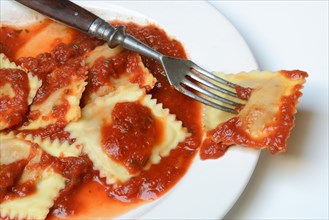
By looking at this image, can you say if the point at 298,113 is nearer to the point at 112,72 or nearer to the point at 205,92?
the point at 205,92

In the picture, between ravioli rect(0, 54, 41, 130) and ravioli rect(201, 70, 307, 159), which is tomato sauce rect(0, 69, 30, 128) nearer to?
ravioli rect(0, 54, 41, 130)

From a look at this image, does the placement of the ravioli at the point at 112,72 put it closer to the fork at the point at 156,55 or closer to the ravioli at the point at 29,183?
the fork at the point at 156,55

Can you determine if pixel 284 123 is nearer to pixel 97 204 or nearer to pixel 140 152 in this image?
pixel 140 152

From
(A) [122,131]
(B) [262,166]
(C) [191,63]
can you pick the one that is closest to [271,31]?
(C) [191,63]

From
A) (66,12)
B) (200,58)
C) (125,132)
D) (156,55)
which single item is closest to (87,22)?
(66,12)

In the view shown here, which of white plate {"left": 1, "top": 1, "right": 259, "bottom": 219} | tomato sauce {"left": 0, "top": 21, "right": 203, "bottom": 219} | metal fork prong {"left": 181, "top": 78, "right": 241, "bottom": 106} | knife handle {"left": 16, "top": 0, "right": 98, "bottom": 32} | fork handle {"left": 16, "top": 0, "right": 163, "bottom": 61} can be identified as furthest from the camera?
knife handle {"left": 16, "top": 0, "right": 98, "bottom": 32}

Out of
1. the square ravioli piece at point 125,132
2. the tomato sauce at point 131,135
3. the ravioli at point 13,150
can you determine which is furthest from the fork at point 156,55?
the ravioli at point 13,150

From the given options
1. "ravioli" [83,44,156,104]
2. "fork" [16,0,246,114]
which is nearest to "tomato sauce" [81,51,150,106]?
"ravioli" [83,44,156,104]

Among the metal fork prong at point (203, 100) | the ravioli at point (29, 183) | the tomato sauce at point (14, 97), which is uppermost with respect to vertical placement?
the metal fork prong at point (203, 100)
